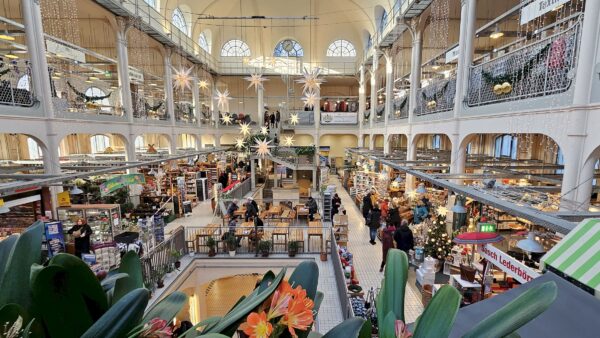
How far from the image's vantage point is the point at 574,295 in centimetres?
169

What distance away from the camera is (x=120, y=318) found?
580 mm

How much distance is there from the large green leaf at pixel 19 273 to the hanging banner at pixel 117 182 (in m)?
9.81

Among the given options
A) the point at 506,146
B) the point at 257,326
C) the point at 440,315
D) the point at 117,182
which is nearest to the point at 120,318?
the point at 257,326

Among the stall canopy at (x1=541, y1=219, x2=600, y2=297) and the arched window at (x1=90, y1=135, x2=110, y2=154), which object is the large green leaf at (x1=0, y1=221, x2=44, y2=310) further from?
the arched window at (x1=90, y1=135, x2=110, y2=154)

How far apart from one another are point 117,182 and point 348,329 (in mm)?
10548

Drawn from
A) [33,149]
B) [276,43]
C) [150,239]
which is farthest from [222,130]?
[150,239]

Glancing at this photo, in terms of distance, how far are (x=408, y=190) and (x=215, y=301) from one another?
8193 mm

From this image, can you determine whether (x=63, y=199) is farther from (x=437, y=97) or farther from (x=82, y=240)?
(x=437, y=97)

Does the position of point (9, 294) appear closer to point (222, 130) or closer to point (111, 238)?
point (111, 238)

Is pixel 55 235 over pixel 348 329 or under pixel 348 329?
under

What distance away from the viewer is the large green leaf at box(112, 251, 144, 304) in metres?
0.82

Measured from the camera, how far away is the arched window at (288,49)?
26.7 meters

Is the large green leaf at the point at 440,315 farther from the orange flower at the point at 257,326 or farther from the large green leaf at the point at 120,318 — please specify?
the large green leaf at the point at 120,318

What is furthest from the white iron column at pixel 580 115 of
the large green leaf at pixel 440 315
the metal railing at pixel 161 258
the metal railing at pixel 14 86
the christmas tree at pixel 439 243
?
the metal railing at pixel 14 86
